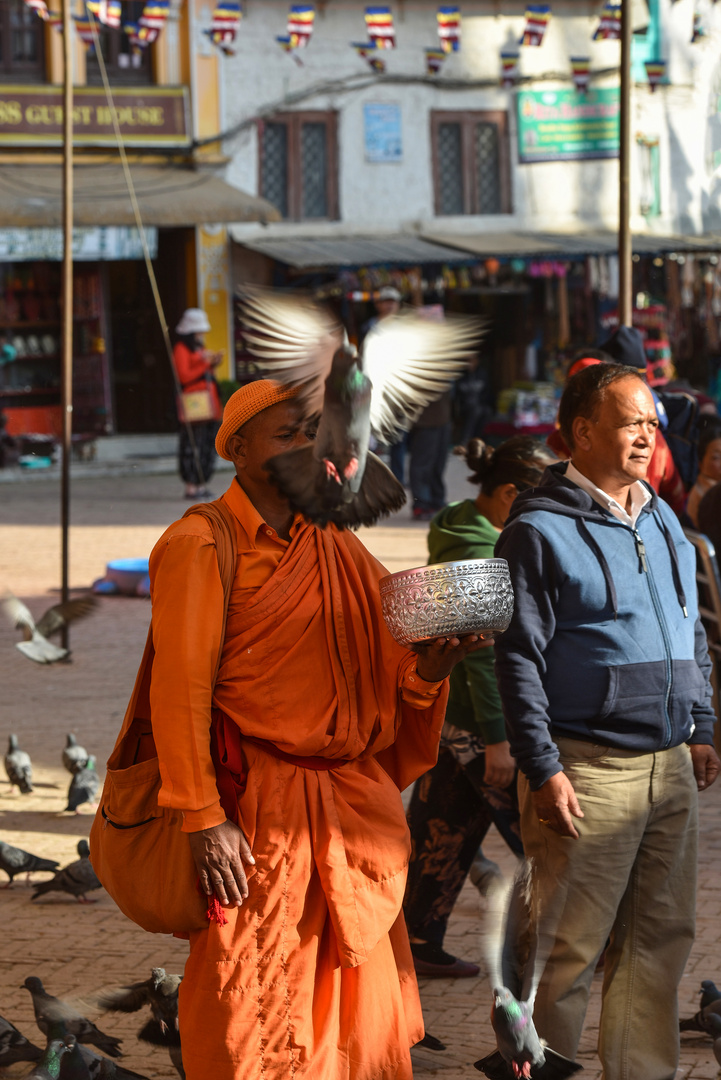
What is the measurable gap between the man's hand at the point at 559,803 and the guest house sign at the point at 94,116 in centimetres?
1872

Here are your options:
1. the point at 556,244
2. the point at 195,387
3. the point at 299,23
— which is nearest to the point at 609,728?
the point at 195,387

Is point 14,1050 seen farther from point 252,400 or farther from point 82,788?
point 82,788

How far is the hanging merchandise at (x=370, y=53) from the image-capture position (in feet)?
65.4

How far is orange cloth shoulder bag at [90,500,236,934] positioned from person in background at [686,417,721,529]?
458cm

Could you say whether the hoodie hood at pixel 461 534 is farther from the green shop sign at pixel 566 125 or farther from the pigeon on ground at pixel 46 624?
A: the green shop sign at pixel 566 125

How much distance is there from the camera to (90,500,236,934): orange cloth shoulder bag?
9.31 feet

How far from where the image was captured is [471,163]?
75.2 ft

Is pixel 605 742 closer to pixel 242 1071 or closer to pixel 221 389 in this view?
pixel 242 1071

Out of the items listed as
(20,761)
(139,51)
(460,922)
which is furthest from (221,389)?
(460,922)

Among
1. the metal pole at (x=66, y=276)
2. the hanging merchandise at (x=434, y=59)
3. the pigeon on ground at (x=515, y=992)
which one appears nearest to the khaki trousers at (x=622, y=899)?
the pigeon on ground at (x=515, y=992)

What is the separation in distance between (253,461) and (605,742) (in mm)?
1080

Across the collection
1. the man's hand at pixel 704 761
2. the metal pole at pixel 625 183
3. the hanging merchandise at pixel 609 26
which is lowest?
the man's hand at pixel 704 761

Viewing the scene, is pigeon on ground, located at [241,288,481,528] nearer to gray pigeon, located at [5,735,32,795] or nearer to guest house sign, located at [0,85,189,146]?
gray pigeon, located at [5,735,32,795]

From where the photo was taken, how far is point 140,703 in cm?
303
